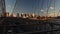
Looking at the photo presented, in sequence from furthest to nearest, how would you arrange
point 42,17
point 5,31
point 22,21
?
point 42,17
point 22,21
point 5,31

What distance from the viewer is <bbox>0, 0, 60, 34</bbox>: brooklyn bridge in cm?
195

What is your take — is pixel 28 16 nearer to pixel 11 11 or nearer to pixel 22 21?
pixel 22 21

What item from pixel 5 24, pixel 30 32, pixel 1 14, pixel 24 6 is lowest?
pixel 30 32

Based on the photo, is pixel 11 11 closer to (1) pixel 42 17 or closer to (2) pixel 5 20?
(2) pixel 5 20

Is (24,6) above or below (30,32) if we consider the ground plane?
above

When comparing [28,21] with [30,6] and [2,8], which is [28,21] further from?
[2,8]

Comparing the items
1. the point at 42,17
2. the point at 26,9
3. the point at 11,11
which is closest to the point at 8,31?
the point at 11,11

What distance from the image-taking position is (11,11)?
80.4 inches

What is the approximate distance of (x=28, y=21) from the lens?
2098 mm

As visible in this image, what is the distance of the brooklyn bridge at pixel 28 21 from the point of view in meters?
1.95

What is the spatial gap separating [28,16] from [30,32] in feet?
0.93

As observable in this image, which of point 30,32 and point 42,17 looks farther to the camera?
point 42,17

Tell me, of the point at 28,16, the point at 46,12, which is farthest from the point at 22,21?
the point at 46,12

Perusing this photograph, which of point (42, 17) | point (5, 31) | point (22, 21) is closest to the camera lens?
point (5, 31)
